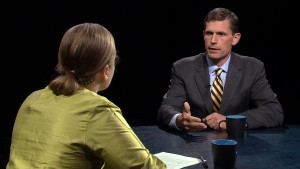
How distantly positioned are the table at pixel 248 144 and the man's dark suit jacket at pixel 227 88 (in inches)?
14.8

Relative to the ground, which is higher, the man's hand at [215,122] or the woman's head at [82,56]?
the woman's head at [82,56]

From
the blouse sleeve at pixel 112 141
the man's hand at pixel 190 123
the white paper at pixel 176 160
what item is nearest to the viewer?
the blouse sleeve at pixel 112 141

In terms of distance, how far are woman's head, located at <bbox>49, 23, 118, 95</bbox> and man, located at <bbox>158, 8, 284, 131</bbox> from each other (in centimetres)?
134

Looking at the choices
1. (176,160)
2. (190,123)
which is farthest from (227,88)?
(176,160)

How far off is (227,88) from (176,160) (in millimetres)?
1184

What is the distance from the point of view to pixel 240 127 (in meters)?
2.17

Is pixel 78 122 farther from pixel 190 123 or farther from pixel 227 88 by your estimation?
pixel 227 88

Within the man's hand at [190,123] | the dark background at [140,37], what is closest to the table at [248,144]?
the man's hand at [190,123]

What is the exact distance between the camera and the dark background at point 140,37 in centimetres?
378

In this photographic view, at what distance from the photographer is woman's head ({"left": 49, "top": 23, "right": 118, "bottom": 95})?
4.54 ft

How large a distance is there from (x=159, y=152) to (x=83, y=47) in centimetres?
76

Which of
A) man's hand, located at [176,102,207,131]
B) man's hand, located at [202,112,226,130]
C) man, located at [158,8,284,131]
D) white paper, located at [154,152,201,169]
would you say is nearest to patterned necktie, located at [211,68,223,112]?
man, located at [158,8,284,131]

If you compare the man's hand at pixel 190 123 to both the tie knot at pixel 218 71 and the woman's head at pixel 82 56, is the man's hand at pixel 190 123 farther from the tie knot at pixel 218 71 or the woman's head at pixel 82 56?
the woman's head at pixel 82 56

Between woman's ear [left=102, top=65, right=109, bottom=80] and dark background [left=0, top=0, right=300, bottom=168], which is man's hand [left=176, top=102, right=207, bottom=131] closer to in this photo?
woman's ear [left=102, top=65, right=109, bottom=80]
